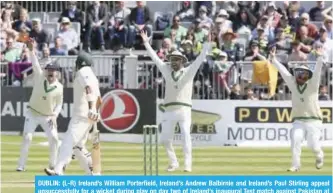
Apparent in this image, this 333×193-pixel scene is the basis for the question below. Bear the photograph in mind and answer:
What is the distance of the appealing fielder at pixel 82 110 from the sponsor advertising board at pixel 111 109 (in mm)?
10548

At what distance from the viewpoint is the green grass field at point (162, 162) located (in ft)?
76.2

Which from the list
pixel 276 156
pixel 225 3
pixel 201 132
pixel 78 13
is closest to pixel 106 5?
pixel 78 13

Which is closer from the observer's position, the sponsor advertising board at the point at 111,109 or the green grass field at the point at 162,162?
the green grass field at the point at 162,162

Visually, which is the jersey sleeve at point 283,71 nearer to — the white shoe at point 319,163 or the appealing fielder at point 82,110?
the white shoe at point 319,163

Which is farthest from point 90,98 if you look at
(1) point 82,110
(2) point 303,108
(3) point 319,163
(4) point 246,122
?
(4) point 246,122

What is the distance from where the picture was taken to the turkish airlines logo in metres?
31.6

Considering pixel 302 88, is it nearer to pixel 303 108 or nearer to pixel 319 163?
pixel 303 108

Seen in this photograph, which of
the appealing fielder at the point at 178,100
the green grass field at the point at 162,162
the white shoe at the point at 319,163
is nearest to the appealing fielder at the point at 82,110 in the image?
the green grass field at the point at 162,162

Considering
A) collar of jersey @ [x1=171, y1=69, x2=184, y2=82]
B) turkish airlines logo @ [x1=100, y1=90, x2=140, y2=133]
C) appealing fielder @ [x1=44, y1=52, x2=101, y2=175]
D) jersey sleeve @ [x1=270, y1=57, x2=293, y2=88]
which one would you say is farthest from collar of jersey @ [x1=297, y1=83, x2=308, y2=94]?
turkish airlines logo @ [x1=100, y1=90, x2=140, y2=133]

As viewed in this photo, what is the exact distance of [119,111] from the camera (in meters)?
31.7

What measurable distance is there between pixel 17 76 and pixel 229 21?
18.2ft

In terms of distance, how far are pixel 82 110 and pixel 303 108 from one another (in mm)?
5251

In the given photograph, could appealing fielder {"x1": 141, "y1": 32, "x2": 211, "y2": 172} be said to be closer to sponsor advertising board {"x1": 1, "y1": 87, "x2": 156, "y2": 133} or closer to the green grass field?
the green grass field

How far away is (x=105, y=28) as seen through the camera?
34.5 meters
